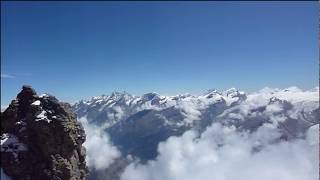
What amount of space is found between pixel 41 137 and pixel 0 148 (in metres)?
8.02

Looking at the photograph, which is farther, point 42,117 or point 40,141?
point 42,117

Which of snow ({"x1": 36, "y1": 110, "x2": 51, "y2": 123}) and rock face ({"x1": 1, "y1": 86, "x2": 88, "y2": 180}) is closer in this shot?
rock face ({"x1": 1, "y1": 86, "x2": 88, "y2": 180})

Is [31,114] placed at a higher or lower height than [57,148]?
higher

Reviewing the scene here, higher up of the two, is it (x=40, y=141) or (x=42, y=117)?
(x=42, y=117)

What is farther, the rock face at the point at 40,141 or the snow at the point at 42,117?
the snow at the point at 42,117

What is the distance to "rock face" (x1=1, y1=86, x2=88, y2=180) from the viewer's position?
8180 cm

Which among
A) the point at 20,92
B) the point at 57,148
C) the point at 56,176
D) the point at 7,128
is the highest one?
the point at 20,92

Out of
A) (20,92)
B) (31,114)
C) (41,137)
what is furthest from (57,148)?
(20,92)

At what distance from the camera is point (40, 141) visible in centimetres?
8394

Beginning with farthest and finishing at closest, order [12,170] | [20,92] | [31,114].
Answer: [20,92], [31,114], [12,170]

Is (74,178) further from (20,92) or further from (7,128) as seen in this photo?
(20,92)

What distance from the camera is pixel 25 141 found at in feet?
278

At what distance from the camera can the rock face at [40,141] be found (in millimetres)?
81800

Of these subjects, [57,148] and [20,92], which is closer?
[57,148]
